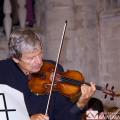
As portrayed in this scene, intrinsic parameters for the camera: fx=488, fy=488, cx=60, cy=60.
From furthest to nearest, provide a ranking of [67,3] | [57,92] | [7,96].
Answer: [67,3] < [57,92] < [7,96]

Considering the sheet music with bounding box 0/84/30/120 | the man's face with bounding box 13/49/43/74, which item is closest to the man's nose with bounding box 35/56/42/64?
the man's face with bounding box 13/49/43/74

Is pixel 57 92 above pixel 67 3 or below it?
below

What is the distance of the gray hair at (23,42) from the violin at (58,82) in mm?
189

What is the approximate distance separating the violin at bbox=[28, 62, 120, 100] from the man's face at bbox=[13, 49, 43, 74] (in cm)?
15

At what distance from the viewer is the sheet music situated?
6.77 ft

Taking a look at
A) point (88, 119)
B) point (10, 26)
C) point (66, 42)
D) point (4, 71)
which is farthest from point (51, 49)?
point (4, 71)

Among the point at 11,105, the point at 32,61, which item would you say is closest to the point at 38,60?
the point at 32,61

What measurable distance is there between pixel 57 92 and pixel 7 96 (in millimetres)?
302

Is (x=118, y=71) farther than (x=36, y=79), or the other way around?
(x=118, y=71)

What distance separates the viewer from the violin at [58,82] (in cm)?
231

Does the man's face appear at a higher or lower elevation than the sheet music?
higher

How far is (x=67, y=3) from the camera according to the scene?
393 cm

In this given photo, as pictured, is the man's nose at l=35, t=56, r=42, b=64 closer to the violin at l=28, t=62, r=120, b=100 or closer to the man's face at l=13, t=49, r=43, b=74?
the man's face at l=13, t=49, r=43, b=74

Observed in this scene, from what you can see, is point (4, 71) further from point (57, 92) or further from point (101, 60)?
point (101, 60)
